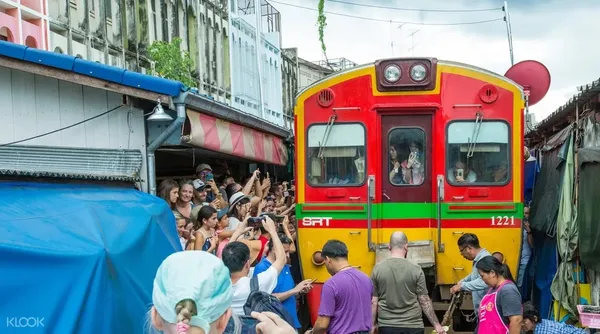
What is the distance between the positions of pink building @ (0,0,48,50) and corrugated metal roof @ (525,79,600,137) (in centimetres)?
1130

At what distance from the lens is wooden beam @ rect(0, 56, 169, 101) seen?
5832 mm

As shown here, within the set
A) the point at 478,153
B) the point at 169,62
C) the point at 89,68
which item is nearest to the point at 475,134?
the point at 478,153

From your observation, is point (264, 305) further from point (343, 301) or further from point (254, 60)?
point (254, 60)

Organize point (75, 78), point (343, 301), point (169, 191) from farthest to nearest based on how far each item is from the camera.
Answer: point (169, 191) → point (75, 78) → point (343, 301)

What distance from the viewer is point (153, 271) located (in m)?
5.64

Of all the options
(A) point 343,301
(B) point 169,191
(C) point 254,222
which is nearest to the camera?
(A) point 343,301

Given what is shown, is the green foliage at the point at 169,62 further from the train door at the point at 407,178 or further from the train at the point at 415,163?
the train door at the point at 407,178

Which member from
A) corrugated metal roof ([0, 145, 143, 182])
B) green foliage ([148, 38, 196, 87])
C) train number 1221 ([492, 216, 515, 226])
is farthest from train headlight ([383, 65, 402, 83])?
green foliage ([148, 38, 196, 87])

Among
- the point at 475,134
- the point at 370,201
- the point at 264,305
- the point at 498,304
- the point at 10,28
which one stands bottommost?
the point at 498,304

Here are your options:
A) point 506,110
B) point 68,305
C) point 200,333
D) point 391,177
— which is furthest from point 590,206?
point 200,333

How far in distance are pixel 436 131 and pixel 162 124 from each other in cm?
315

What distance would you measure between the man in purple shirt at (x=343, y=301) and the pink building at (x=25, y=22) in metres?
12.4

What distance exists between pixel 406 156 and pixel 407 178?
0.88 ft

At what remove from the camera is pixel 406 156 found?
8.80m
